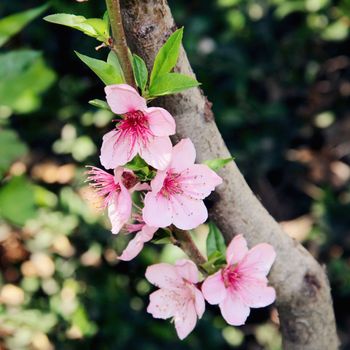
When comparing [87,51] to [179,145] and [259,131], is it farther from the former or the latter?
[179,145]

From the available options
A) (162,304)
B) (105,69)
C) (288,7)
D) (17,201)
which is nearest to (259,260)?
(162,304)

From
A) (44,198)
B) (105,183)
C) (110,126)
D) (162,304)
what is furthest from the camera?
(110,126)

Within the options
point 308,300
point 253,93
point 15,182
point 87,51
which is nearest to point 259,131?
point 253,93

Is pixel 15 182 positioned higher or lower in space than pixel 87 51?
lower

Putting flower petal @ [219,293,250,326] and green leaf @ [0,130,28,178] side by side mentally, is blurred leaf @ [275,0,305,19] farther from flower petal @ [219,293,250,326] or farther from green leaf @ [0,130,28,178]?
flower petal @ [219,293,250,326]

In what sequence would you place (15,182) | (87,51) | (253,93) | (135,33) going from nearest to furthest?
(135,33), (15,182), (87,51), (253,93)

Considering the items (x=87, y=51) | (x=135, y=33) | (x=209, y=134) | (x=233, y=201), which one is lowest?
(x=87, y=51)

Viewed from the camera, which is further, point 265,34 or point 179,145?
point 265,34

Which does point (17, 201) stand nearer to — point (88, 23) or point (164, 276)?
point (164, 276)
